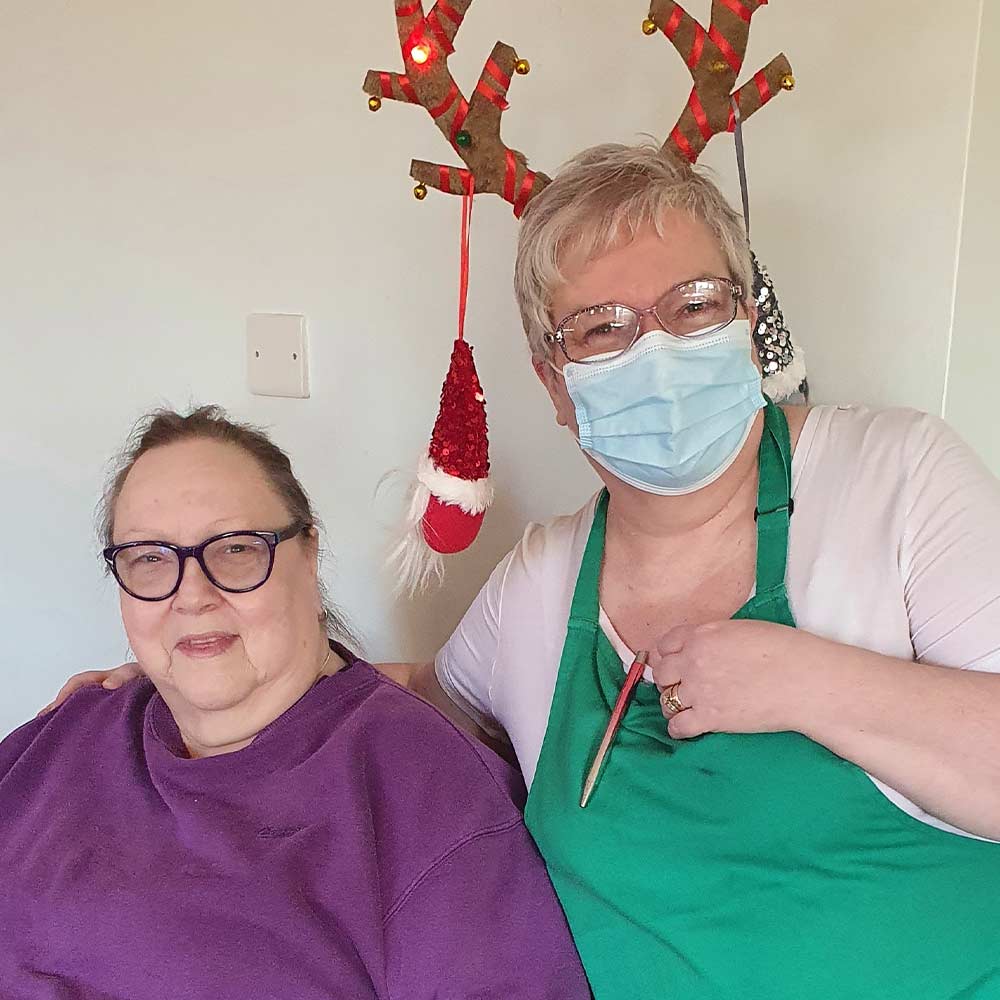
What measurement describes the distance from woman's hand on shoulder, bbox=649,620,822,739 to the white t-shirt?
9cm

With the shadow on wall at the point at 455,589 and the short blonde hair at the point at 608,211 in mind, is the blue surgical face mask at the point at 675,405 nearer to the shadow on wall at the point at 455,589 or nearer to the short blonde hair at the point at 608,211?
the short blonde hair at the point at 608,211

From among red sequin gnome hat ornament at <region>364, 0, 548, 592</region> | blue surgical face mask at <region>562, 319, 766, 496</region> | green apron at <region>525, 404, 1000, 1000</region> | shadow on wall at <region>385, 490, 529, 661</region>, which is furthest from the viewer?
shadow on wall at <region>385, 490, 529, 661</region>

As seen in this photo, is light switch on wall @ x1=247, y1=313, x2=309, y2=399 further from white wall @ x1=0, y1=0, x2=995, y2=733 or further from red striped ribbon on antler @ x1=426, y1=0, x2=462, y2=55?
red striped ribbon on antler @ x1=426, y1=0, x2=462, y2=55

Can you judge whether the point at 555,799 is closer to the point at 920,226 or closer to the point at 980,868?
the point at 980,868

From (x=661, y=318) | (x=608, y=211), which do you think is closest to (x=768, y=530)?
(x=661, y=318)

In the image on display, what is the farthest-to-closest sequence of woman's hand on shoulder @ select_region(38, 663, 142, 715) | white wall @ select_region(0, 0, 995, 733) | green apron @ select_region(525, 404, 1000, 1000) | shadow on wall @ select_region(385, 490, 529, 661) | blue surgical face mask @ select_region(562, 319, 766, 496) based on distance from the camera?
shadow on wall @ select_region(385, 490, 529, 661) → woman's hand on shoulder @ select_region(38, 663, 142, 715) → white wall @ select_region(0, 0, 995, 733) → blue surgical face mask @ select_region(562, 319, 766, 496) → green apron @ select_region(525, 404, 1000, 1000)

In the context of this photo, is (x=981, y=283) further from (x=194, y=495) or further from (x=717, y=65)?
(x=194, y=495)

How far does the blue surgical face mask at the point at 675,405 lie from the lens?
1.03 meters

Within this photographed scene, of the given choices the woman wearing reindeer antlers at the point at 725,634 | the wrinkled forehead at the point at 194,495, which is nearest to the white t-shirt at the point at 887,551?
the woman wearing reindeer antlers at the point at 725,634

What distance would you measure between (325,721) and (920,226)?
92cm

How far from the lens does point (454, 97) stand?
45.3 inches

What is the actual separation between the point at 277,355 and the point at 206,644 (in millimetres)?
688

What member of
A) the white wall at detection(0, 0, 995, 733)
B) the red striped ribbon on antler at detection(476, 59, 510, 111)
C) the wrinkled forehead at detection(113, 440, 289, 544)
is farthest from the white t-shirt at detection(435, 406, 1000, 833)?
the red striped ribbon on antler at detection(476, 59, 510, 111)

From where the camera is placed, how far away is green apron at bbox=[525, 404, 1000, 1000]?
0.91 meters
